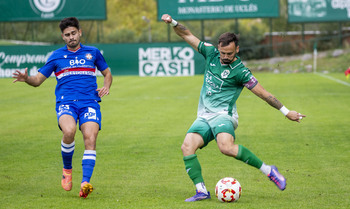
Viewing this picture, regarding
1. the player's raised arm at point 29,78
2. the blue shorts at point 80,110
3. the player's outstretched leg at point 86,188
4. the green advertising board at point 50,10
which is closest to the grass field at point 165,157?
the player's outstretched leg at point 86,188

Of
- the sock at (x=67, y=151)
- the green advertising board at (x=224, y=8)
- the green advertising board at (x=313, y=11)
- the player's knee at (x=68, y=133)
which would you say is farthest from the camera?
the green advertising board at (x=313, y=11)

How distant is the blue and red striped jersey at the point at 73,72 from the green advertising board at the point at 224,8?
28701 mm

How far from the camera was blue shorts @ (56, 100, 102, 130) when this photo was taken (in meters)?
7.61

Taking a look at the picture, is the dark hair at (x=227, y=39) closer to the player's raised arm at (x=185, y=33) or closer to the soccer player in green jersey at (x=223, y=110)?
the soccer player in green jersey at (x=223, y=110)

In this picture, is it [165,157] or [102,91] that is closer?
[102,91]

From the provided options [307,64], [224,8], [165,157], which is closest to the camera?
[165,157]

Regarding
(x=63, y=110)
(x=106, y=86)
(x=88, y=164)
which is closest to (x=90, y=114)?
(x=63, y=110)

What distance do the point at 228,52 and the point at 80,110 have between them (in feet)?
6.75

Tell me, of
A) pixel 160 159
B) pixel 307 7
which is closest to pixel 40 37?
pixel 307 7

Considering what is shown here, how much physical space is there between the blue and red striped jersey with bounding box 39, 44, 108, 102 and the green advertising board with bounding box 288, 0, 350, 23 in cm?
3145

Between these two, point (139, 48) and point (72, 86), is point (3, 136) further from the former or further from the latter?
point (139, 48)

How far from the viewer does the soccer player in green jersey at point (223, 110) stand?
711 centimetres

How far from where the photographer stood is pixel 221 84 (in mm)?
7340

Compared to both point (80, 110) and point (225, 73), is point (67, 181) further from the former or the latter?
point (225, 73)
